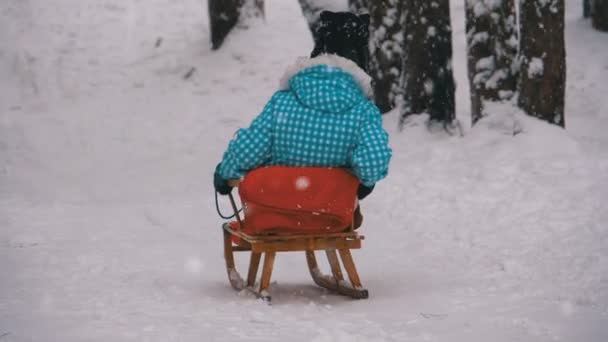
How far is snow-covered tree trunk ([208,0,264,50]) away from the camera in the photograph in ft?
58.2

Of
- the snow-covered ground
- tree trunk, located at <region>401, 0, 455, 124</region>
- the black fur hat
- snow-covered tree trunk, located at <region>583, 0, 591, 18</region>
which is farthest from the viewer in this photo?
snow-covered tree trunk, located at <region>583, 0, 591, 18</region>

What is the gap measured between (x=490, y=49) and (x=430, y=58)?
999 millimetres

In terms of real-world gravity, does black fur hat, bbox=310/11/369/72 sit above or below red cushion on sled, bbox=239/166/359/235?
above

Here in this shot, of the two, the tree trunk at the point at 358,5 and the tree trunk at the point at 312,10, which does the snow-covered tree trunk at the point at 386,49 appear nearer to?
the tree trunk at the point at 358,5

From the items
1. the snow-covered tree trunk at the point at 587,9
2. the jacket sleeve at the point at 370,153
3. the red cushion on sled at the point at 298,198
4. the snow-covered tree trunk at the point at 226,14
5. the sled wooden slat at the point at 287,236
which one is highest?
the jacket sleeve at the point at 370,153

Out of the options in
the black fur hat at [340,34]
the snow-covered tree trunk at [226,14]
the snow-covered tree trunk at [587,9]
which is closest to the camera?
the black fur hat at [340,34]

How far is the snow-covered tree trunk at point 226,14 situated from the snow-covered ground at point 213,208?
1.31 feet

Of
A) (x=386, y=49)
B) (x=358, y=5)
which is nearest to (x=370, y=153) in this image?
(x=358, y=5)

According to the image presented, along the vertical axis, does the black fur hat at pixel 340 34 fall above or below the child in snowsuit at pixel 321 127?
above

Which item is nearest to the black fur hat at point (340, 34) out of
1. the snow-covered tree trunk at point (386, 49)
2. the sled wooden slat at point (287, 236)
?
the sled wooden slat at point (287, 236)

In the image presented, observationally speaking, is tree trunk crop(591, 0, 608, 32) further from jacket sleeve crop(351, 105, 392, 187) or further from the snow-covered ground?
jacket sleeve crop(351, 105, 392, 187)

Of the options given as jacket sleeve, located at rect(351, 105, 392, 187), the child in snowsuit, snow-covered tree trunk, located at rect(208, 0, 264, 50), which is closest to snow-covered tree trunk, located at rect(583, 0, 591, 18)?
snow-covered tree trunk, located at rect(208, 0, 264, 50)

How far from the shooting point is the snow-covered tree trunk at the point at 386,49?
Answer: 12617 mm

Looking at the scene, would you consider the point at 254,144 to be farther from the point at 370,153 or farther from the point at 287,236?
the point at 370,153
